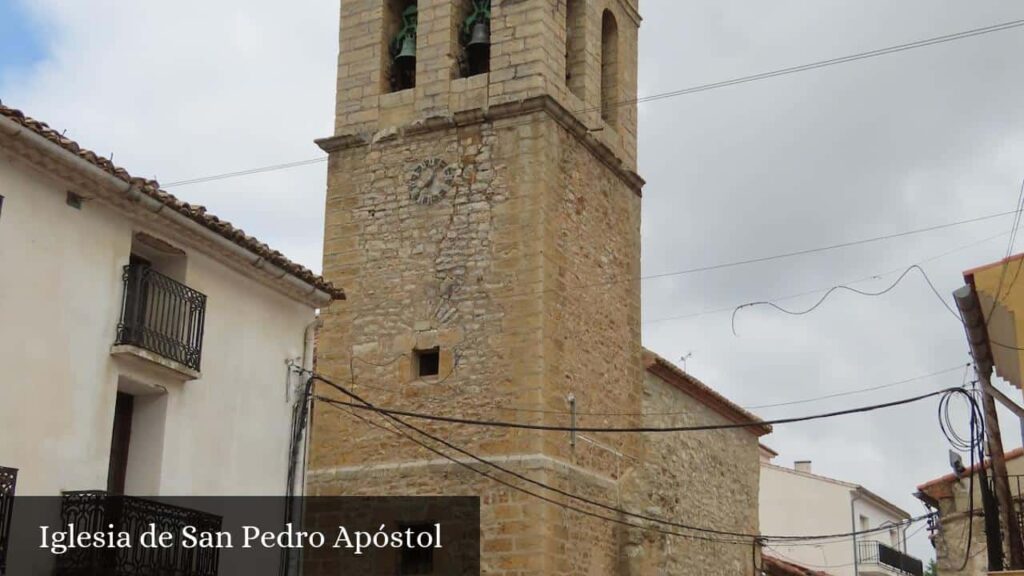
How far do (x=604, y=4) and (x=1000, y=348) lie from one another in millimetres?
8642

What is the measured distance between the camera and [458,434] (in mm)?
17500

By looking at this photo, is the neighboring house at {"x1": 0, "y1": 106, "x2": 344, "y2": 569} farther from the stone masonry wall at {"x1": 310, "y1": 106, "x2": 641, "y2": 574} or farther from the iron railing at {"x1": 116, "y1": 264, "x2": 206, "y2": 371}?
the stone masonry wall at {"x1": 310, "y1": 106, "x2": 641, "y2": 574}

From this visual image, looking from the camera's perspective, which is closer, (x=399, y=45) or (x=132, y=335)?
(x=132, y=335)

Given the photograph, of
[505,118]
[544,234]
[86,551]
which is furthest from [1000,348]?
[86,551]

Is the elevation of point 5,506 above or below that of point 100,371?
below

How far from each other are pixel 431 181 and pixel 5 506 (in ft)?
30.9

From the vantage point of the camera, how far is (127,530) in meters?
11.1

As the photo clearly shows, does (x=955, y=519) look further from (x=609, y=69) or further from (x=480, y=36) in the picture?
(x=480, y=36)

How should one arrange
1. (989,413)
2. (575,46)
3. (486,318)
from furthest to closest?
(575,46)
(486,318)
(989,413)

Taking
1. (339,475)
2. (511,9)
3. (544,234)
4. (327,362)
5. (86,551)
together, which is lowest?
(86,551)

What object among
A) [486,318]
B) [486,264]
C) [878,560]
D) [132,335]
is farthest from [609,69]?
[878,560]

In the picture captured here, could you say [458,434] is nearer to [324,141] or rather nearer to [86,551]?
[324,141]

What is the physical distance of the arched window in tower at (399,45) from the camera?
64.5 feet

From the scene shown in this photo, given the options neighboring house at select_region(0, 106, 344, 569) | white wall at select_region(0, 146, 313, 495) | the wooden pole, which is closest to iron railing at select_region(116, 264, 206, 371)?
neighboring house at select_region(0, 106, 344, 569)
